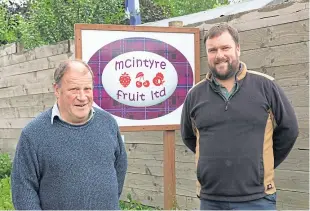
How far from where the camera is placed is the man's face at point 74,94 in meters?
3.30

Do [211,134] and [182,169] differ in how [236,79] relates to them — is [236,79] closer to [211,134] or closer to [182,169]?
[211,134]

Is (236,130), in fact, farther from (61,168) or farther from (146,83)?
(146,83)

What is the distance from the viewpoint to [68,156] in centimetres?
325

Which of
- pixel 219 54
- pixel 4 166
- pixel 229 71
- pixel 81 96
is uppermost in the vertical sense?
pixel 219 54

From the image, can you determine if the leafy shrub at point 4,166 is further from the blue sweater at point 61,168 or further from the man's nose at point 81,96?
the man's nose at point 81,96

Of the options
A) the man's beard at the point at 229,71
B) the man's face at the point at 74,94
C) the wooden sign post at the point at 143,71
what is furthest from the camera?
the wooden sign post at the point at 143,71

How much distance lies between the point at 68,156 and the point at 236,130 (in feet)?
3.30

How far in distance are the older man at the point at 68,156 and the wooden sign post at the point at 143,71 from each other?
67.5 inches

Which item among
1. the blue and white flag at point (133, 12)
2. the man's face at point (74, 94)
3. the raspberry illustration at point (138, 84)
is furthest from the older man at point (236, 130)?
the blue and white flag at point (133, 12)

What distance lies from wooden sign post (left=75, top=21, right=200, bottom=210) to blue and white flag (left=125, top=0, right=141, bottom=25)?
4.52 metres

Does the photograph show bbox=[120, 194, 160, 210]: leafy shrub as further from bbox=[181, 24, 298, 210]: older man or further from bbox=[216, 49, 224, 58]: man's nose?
bbox=[216, 49, 224, 58]: man's nose

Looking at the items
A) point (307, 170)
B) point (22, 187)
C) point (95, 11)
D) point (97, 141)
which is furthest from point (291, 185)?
point (95, 11)

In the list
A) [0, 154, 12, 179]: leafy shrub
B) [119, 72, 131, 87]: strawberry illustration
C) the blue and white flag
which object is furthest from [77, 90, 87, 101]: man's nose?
the blue and white flag

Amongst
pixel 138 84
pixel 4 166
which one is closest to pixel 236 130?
pixel 138 84
